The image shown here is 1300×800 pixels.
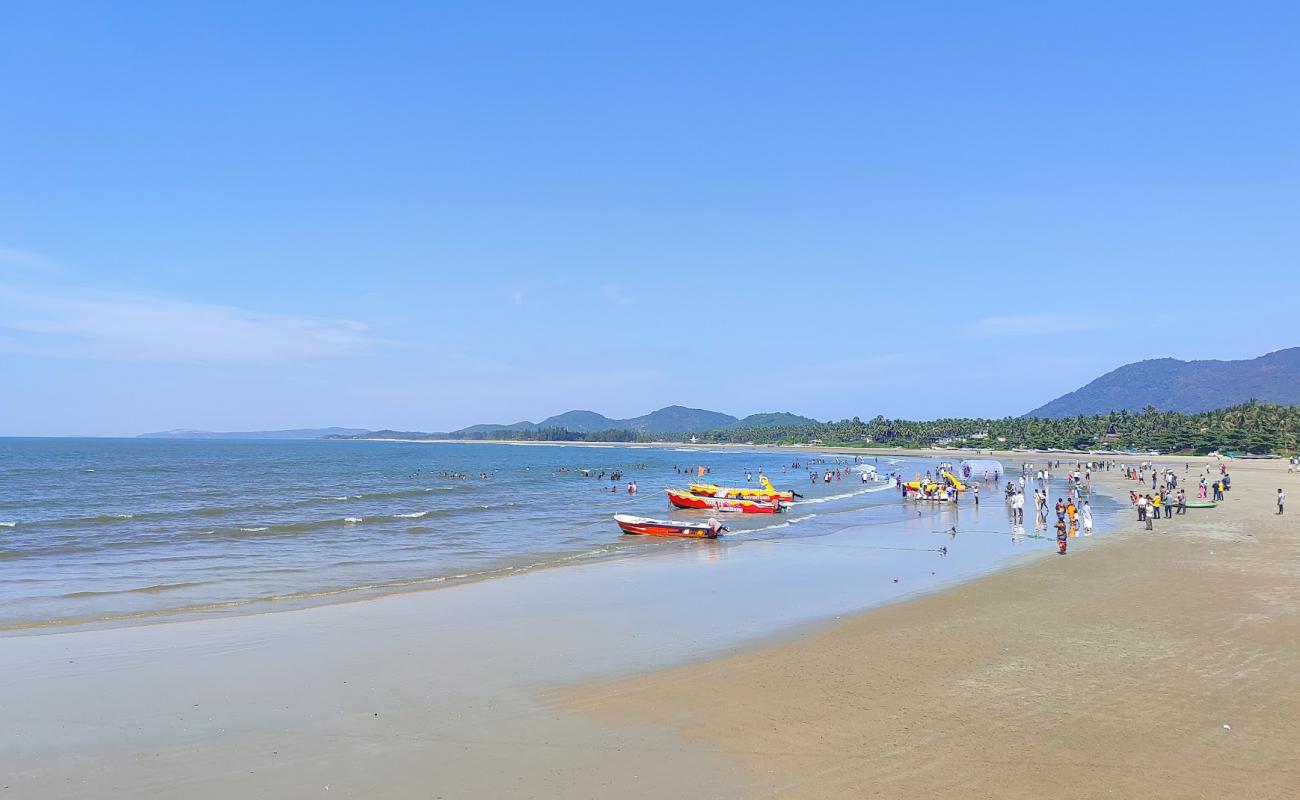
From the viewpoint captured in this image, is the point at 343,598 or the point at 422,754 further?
the point at 343,598

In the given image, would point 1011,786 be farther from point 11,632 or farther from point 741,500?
point 741,500

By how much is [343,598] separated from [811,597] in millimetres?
11246

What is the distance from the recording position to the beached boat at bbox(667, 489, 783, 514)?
47.5m

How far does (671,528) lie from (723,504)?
1369 centimetres

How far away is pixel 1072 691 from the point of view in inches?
440

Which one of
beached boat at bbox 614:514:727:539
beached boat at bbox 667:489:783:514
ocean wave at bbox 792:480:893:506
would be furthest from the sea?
beached boat at bbox 667:489:783:514

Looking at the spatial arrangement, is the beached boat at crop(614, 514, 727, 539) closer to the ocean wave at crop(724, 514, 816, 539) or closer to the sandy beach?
the ocean wave at crop(724, 514, 816, 539)

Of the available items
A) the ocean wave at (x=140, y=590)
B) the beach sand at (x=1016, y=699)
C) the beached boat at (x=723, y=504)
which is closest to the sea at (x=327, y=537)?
the ocean wave at (x=140, y=590)

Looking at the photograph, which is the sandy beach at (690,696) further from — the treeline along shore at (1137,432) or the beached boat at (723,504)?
the treeline along shore at (1137,432)

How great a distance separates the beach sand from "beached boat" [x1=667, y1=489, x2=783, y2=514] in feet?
93.6

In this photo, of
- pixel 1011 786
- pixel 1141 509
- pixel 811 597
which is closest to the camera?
pixel 1011 786

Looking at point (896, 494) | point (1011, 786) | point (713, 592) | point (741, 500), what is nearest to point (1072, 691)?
point (1011, 786)

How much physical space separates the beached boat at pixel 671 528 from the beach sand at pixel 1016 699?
1595 cm

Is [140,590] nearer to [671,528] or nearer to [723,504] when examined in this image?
[671,528]
